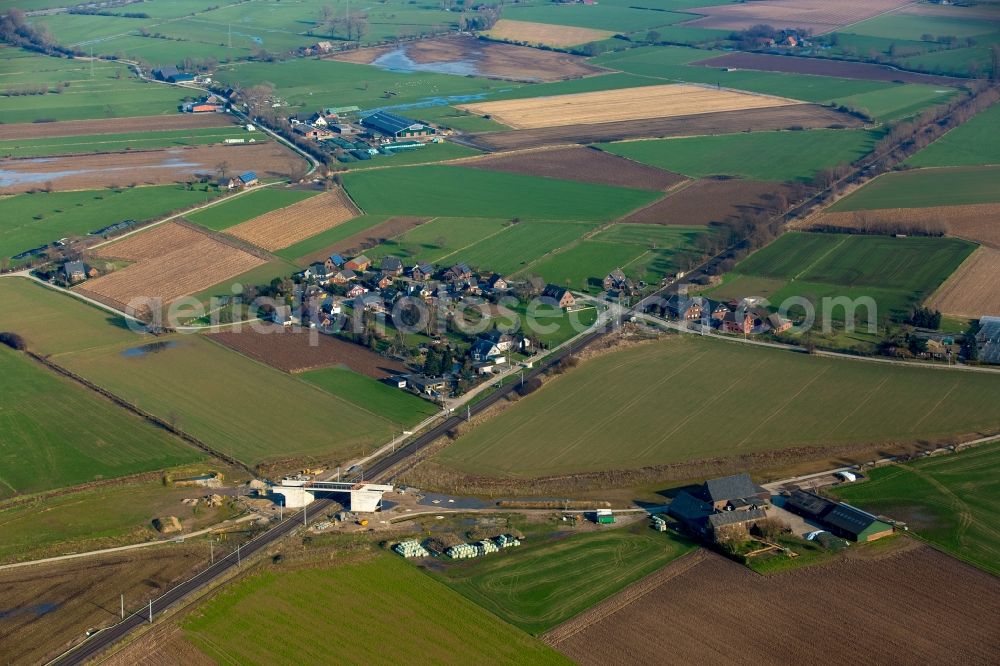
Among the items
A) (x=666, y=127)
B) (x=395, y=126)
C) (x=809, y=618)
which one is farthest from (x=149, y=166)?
(x=809, y=618)

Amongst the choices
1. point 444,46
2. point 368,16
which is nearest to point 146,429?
point 444,46

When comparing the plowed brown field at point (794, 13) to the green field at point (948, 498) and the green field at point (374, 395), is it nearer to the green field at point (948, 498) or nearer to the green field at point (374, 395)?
the green field at point (374, 395)

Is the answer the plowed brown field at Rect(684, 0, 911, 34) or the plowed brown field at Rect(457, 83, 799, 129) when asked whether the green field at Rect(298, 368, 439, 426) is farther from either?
the plowed brown field at Rect(684, 0, 911, 34)

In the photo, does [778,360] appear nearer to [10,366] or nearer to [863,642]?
[863,642]

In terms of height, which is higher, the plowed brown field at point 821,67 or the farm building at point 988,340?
the plowed brown field at point 821,67

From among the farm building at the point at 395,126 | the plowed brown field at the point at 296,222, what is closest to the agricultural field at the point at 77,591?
the plowed brown field at the point at 296,222
